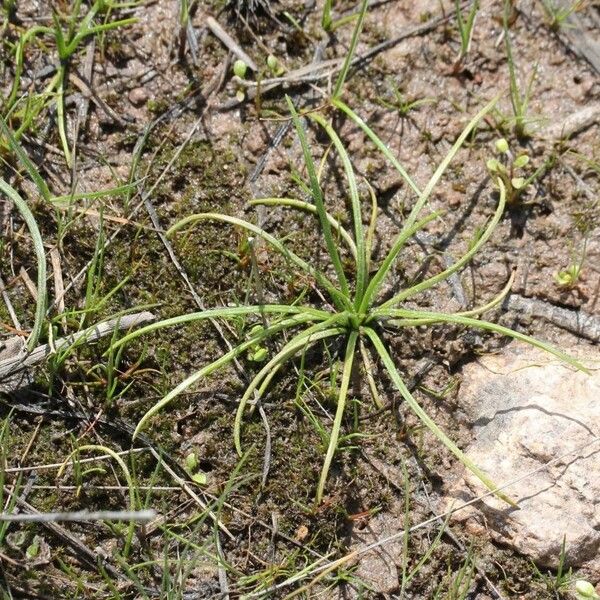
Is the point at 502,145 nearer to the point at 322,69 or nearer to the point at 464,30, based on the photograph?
the point at 464,30

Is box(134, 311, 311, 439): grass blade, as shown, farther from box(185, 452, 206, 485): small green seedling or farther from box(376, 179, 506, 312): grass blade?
box(376, 179, 506, 312): grass blade

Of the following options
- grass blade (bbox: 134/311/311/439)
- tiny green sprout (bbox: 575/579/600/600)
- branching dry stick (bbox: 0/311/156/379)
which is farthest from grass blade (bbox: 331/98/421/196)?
tiny green sprout (bbox: 575/579/600/600)

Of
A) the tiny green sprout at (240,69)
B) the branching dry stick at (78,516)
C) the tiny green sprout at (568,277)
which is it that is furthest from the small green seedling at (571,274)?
the branching dry stick at (78,516)

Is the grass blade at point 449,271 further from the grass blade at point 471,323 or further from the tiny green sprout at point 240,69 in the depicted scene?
the tiny green sprout at point 240,69

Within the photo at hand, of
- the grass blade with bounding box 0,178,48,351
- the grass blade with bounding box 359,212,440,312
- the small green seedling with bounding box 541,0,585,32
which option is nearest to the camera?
the grass blade with bounding box 0,178,48,351

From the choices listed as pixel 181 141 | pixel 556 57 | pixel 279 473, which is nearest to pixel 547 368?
pixel 279 473

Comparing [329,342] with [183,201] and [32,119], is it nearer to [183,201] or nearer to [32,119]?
[183,201]
